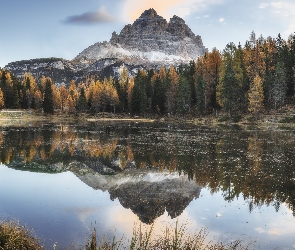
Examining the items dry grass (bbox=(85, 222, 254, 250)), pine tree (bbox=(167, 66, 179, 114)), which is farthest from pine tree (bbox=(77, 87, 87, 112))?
dry grass (bbox=(85, 222, 254, 250))

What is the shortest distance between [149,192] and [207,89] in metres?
86.1

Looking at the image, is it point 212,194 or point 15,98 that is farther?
point 15,98

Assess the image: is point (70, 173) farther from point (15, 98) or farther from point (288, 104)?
point (15, 98)

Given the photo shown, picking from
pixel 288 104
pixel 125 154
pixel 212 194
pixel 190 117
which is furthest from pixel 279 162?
pixel 190 117

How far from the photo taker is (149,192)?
77.9ft

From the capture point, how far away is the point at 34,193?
23.5 metres

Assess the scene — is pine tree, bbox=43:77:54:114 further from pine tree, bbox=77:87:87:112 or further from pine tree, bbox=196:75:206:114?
pine tree, bbox=196:75:206:114

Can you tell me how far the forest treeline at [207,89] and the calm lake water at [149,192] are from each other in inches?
2155

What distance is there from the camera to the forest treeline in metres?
94.8

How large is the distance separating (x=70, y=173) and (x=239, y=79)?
7856 centimetres

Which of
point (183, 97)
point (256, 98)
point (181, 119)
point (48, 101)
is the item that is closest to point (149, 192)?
point (256, 98)

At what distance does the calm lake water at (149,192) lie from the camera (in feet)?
55.1

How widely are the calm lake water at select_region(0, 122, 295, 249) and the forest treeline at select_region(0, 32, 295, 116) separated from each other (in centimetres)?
5475

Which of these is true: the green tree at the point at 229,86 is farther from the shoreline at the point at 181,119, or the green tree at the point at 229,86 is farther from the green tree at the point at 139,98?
the green tree at the point at 139,98
